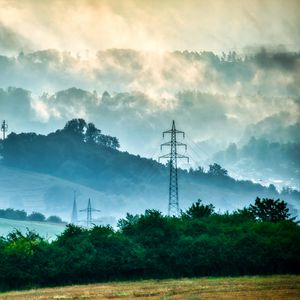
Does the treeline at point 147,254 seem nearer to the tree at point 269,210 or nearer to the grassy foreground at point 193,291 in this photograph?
the grassy foreground at point 193,291

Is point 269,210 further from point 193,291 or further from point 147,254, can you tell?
point 193,291

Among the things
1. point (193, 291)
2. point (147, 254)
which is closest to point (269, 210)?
point (147, 254)

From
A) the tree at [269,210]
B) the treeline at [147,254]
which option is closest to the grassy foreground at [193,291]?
the treeline at [147,254]

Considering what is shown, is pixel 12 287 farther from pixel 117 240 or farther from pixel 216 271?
pixel 216 271

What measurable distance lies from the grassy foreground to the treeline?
14.3m

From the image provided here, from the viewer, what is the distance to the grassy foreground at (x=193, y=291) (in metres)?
65.7

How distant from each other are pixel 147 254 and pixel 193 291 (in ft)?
103

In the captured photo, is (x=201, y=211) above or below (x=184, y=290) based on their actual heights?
above

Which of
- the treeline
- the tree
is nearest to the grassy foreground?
the treeline

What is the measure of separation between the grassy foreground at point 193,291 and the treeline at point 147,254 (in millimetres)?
14251

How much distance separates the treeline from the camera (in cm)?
9775

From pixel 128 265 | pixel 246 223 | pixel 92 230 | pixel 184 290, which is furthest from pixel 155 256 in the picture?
pixel 184 290

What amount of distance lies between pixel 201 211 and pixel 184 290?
60.1 meters

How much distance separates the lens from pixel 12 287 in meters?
95.3
